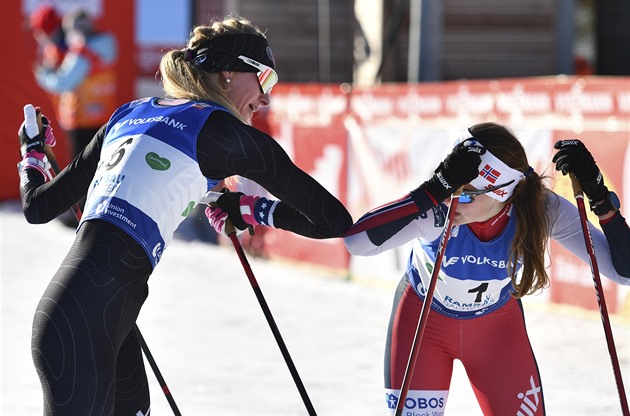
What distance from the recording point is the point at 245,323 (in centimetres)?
795

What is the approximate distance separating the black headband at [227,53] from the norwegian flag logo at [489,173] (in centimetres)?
82

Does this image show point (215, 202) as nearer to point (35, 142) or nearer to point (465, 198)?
point (35, 142)

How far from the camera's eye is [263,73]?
11.4ft

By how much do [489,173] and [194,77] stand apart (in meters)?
1.04

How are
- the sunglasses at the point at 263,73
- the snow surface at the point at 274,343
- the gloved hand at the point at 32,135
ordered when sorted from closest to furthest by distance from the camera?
the sunglasses at the point at 263,73 < the gloved hand at the point at 32,135 < the snow surface at the point at 274,343

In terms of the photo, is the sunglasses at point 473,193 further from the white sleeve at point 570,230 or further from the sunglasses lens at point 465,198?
the white sleeve at point 570,230

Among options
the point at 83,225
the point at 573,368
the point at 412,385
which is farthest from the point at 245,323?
the point at 83,225

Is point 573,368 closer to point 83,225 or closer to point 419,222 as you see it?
point 419,222

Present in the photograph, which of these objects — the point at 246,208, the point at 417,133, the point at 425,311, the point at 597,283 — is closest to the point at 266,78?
the point at 246,208

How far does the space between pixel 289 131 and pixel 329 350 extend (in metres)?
4.08

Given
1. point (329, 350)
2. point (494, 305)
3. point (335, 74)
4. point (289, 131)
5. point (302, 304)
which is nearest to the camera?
point (494, 305)

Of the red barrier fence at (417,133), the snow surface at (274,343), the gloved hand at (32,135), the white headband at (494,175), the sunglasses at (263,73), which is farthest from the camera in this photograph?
the red barrier fence at (417,133)

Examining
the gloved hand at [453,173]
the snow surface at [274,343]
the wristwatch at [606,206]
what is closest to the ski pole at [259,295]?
the gloved hand at [453,173]

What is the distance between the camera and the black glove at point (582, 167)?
336cm
